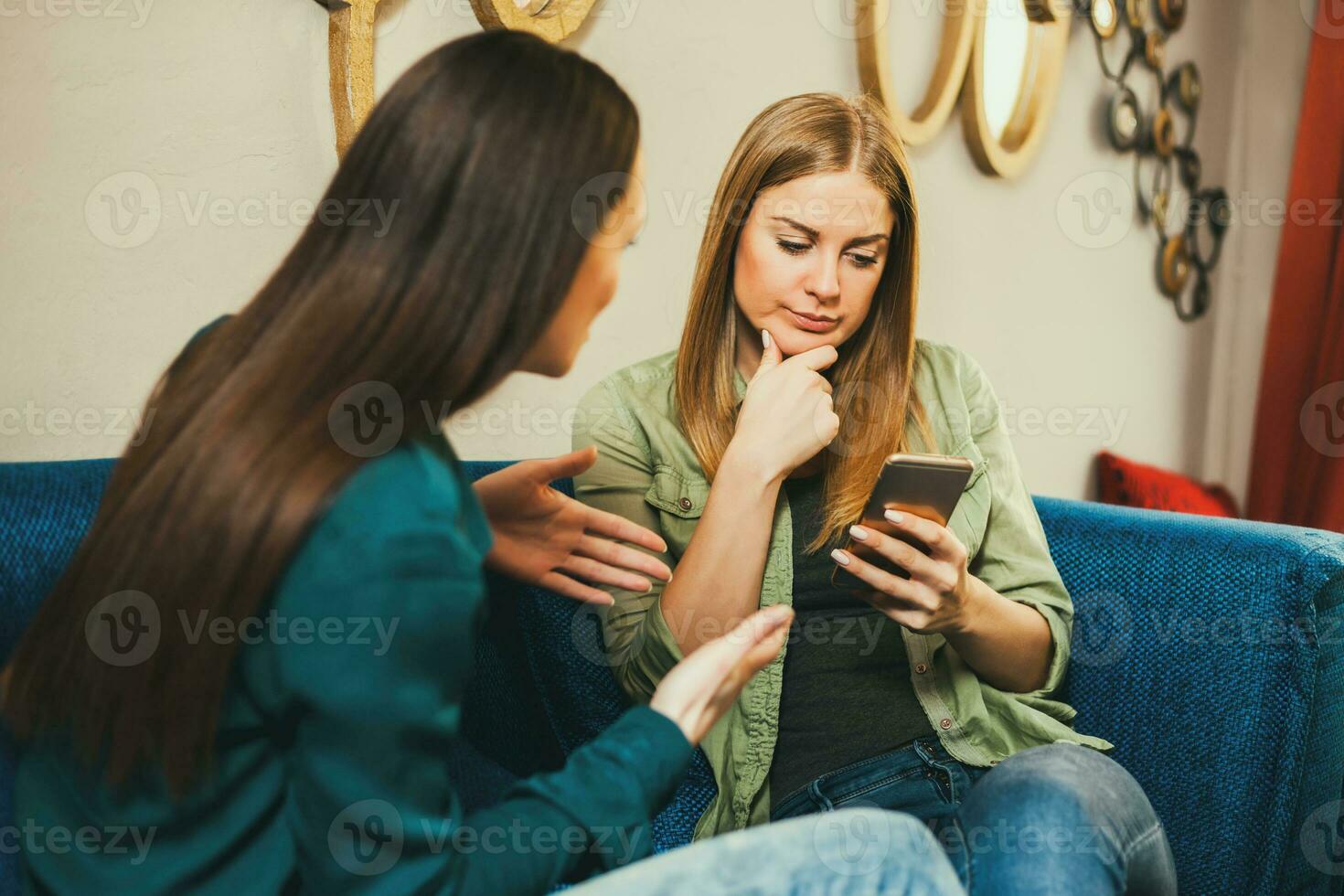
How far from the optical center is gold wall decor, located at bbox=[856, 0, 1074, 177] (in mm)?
1887

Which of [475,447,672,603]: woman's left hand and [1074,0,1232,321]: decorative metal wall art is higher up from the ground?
[1074,0,1232,321]: decorative metal wall art

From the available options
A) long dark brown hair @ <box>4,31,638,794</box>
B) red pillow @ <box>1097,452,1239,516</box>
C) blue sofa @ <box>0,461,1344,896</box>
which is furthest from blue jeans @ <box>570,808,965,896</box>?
red pillow @ <box>1097,452,1239,516</box>

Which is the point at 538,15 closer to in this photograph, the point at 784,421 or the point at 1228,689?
the point at 784,421

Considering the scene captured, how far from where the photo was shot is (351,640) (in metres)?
0.60

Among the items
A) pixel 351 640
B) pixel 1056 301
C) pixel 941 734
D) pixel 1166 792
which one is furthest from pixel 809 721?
pixel 1056 301

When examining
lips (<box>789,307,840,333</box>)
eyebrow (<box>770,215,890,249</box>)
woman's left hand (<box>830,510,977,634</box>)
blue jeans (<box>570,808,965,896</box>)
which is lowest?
blue jeans (<box>570,808,965,896</box>)

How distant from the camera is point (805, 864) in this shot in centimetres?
68

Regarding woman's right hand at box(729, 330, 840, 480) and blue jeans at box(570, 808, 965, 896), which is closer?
blue jeans at box(570, 808, 965, 896)

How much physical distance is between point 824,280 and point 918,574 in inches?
14.4

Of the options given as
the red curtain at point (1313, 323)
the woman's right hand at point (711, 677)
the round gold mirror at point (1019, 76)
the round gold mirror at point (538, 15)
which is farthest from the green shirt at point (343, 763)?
the red curtain at point (1313, 323)

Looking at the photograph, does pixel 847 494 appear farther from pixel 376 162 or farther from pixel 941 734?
pixel 376 162

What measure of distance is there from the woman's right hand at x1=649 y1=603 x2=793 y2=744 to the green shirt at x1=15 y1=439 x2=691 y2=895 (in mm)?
122

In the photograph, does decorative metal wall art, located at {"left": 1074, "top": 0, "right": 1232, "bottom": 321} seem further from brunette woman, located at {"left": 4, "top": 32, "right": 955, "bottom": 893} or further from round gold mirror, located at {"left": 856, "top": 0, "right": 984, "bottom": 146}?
brunette woman, located at {"left": 4, "top": 32, "right": 955, "bottom": 893}

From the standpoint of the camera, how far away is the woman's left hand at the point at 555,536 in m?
1.03
